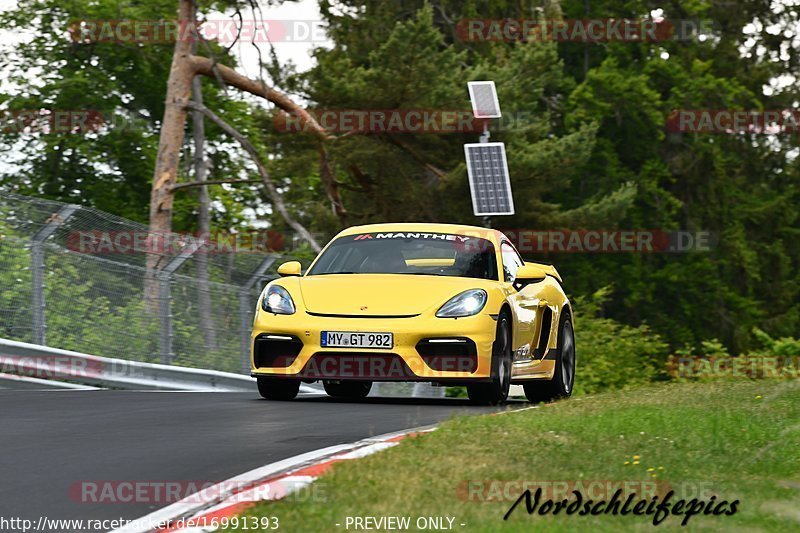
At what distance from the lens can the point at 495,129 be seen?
40656 mm

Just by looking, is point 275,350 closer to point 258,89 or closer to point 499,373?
point 499,373

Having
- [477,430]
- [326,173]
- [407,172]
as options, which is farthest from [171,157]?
[477,430]

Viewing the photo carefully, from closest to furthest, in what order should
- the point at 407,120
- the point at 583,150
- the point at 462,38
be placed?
the point at 407,120 < the point at 583,150 < the point at 462,38

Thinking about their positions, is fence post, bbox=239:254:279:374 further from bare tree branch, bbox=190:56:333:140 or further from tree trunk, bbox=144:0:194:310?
bare tree branch, bbox=190:56:333:140

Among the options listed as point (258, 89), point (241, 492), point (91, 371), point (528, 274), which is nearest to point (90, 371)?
point (91, 371)

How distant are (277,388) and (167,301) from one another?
4781 millimetres

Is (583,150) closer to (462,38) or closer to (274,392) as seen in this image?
(462,38)

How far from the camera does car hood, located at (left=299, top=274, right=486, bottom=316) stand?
483 inches

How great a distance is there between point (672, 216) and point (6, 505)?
51.3 meters

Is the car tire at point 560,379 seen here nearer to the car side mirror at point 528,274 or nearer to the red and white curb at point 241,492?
the car side mirror at point 528,274

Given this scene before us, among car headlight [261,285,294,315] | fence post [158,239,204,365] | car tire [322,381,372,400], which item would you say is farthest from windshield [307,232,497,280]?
fence post [158,239,204,365]

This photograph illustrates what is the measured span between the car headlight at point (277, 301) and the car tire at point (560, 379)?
2889mm

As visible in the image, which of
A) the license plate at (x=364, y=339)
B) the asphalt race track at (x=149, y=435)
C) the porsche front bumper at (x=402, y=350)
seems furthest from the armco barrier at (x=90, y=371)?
the license plate at (x=364, y=339)

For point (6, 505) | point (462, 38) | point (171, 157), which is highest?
point (462, 38)
